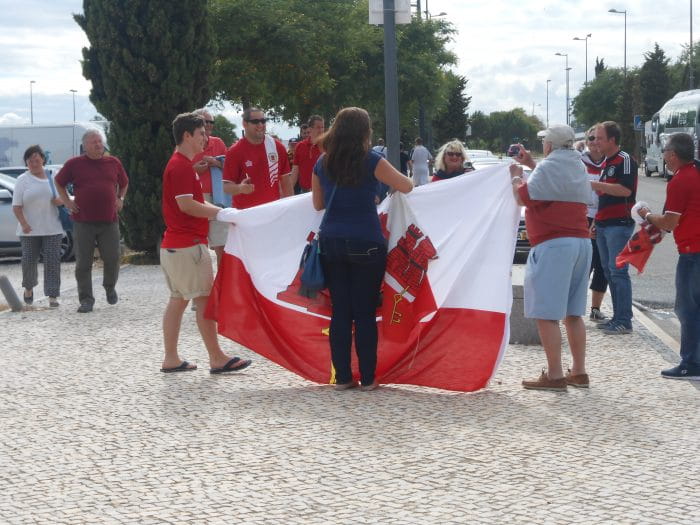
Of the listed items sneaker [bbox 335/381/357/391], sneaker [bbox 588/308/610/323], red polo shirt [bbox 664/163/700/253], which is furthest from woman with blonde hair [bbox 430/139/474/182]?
sneaker [bbox 335/381/357/391]

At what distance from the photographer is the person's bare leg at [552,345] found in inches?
305

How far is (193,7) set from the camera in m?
18.5

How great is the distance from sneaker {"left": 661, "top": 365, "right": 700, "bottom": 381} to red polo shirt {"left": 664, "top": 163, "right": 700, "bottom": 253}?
0.85m

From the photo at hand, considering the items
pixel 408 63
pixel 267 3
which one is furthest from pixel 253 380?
pixel 408 63

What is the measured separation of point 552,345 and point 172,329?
286 centimetres

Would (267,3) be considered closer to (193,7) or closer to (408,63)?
(408,63)

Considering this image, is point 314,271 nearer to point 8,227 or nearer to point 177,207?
point 177,207

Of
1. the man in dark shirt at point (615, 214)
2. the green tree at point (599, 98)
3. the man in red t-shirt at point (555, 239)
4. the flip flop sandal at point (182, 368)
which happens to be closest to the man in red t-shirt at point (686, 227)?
the man in red t-shirt at point (555, 239)

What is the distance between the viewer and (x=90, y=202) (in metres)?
12.8

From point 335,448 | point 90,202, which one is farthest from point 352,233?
point 90,202

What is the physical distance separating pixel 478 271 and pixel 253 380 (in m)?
1.84

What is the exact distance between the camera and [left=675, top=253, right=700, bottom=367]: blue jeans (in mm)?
8383

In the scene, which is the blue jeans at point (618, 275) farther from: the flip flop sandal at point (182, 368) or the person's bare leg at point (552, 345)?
the flip flop sandal at point (182, 368)

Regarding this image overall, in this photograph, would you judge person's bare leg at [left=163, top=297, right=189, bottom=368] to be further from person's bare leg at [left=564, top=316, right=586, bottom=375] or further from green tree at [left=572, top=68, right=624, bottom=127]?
green tree at [left=572, top=68, right=624, bottom=127]
